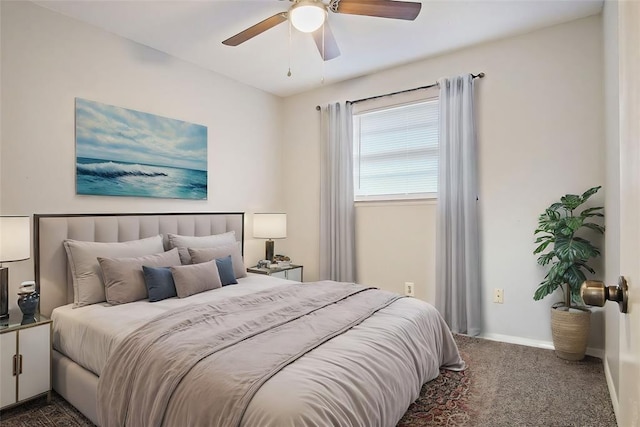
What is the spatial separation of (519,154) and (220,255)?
2.88m

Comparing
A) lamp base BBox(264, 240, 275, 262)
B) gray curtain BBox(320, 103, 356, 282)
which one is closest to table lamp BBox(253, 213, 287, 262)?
lamp base BBox(264, 240, 275, 262)

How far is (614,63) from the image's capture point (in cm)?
221

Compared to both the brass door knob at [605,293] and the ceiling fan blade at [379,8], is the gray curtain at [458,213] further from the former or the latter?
the brass door knob at [605,293]

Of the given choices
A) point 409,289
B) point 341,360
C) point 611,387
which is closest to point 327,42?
point 341,360

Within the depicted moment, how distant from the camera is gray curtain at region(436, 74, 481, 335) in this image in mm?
3344

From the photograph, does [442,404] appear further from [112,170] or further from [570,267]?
[112,170]

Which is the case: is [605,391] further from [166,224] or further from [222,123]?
[222,123]

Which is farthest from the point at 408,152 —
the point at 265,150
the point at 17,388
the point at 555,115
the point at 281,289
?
the point at 17,388

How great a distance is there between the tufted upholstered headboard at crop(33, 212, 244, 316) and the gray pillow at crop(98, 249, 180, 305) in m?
0.37

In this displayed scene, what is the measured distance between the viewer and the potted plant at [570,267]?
2.69 m

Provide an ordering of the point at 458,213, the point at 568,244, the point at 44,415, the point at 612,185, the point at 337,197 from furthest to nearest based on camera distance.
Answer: the point at 337,197 < the point at 458,213 < the point at 568,244 < the point at 612,185 < the point at 44,415

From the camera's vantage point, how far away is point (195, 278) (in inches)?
111

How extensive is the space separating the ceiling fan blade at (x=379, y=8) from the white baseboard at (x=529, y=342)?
2.81 metres

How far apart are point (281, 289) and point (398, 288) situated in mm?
1593
